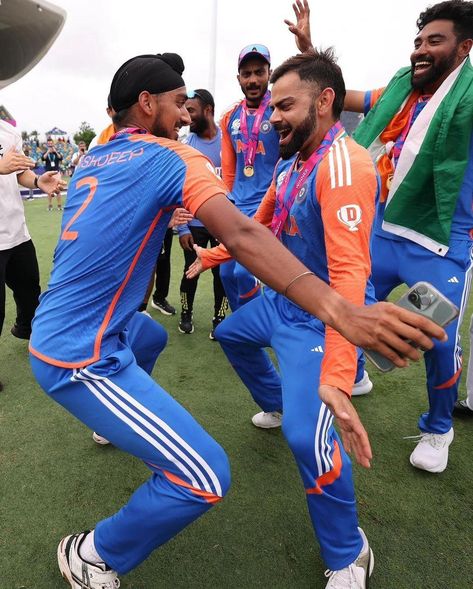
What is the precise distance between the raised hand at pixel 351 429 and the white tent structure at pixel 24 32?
4.99ft

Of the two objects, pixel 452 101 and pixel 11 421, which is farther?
pixel 11 421

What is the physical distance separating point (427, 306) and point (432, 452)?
1.75 m

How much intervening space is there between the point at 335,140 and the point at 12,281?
9.18ft

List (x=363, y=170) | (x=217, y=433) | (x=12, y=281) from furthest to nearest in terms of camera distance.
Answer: (x=12, y=281), (x=217, y=433), (x=363, y=170)

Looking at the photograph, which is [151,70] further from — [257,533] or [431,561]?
[431,561]

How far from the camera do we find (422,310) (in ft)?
3.65

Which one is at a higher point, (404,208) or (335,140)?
(335,140)

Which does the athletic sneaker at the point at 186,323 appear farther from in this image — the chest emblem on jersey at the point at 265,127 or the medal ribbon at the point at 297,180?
the medal ribbon at the point at 297,180

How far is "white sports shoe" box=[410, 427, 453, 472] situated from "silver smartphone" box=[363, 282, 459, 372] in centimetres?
162

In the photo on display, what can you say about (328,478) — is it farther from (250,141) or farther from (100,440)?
(250,141)

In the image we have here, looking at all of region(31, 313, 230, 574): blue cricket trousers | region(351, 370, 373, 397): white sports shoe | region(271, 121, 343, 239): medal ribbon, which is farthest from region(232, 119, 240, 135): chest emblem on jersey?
region(31, 313, 230, 574): blue cricket trousers

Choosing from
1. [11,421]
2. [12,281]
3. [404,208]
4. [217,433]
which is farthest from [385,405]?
[12,281]

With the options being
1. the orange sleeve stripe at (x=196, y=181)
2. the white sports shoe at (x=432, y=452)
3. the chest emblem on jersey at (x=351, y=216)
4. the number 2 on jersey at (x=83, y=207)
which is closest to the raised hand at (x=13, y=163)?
the number 2 on jersey at (x=83, y=207)

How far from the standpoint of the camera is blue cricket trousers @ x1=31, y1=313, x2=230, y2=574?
1.54 metres
